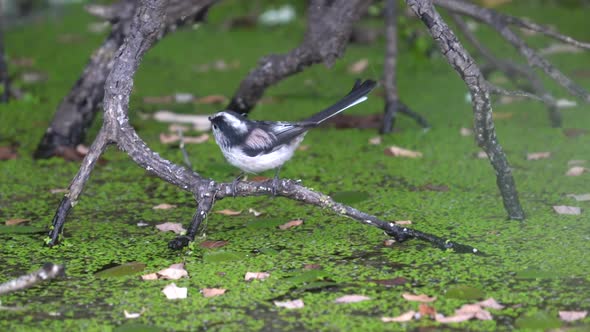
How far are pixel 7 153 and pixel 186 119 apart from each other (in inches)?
43.3

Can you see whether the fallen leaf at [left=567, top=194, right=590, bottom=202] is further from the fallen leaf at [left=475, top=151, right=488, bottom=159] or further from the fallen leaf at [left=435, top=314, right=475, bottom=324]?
the fallen leaf at [left=435, top=314, right=475, bottom=324]

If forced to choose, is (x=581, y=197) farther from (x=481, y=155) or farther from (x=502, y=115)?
(x=502, y=115)

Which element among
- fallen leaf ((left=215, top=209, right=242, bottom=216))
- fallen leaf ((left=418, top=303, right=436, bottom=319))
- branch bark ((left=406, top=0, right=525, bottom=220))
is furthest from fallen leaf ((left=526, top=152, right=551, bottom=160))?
fallen leaf ((left=418, top=303, right=436, bottom=319))

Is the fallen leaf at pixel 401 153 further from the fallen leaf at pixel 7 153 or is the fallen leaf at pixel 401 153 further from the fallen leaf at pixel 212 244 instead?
the fallen leaf at pixel 7 153

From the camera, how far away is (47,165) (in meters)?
4.88

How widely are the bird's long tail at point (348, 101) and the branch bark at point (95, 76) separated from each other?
4.46ft

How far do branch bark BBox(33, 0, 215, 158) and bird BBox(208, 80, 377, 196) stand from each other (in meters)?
1.20

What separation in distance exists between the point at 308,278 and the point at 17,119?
314 cm

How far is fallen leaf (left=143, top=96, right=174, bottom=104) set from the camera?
20.0 feet

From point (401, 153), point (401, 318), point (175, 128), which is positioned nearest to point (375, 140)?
point (401, 153)

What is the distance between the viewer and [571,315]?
9.32ft

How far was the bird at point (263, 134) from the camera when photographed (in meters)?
3.65

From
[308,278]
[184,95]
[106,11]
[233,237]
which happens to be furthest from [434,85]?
[308,278]

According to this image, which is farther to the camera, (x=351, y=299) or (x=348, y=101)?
(x=348, y=101)
